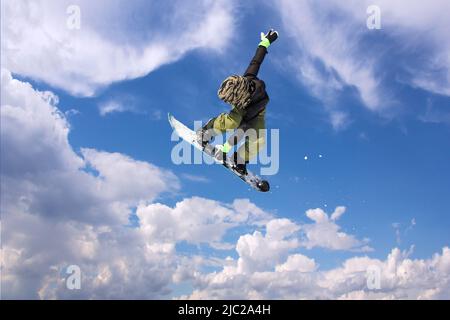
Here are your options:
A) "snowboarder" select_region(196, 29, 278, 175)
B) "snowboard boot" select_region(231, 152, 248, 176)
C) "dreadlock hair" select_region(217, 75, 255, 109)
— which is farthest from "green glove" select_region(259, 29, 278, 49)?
"snowboard boot" select_region(231, 152, 248, 176)

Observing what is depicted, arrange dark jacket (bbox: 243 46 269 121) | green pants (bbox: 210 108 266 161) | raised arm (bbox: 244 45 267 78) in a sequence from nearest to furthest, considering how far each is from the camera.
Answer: dark jacket (bbox: 243 46 269 121)
raised arm (bbox: 244 45 267 78)
green pants (bbox: 210 108 266 161)

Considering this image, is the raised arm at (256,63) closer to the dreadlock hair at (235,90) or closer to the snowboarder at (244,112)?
the snowboarder at (244,112)

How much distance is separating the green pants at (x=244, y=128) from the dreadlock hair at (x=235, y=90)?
31.4 inches

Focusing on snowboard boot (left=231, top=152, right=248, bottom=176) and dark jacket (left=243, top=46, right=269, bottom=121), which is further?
snowboard boot (left=231, top=152, right=248, bottom=176)

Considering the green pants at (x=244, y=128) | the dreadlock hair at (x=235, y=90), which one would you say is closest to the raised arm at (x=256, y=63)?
the dreadlock hair at (x=235, y=90)

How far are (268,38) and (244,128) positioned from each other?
3.46 m

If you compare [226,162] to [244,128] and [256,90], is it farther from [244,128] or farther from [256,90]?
[256,90]

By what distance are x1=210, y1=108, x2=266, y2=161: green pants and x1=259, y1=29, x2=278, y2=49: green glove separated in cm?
251

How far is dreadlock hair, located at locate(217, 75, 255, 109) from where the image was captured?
1589 centimetres

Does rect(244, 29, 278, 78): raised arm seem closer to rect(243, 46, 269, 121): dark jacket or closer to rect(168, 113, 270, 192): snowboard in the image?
rect(243, 46, 269, 121): dark jacket

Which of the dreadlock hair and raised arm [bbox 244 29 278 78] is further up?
raised arm [bbox 244 29 278 78]
